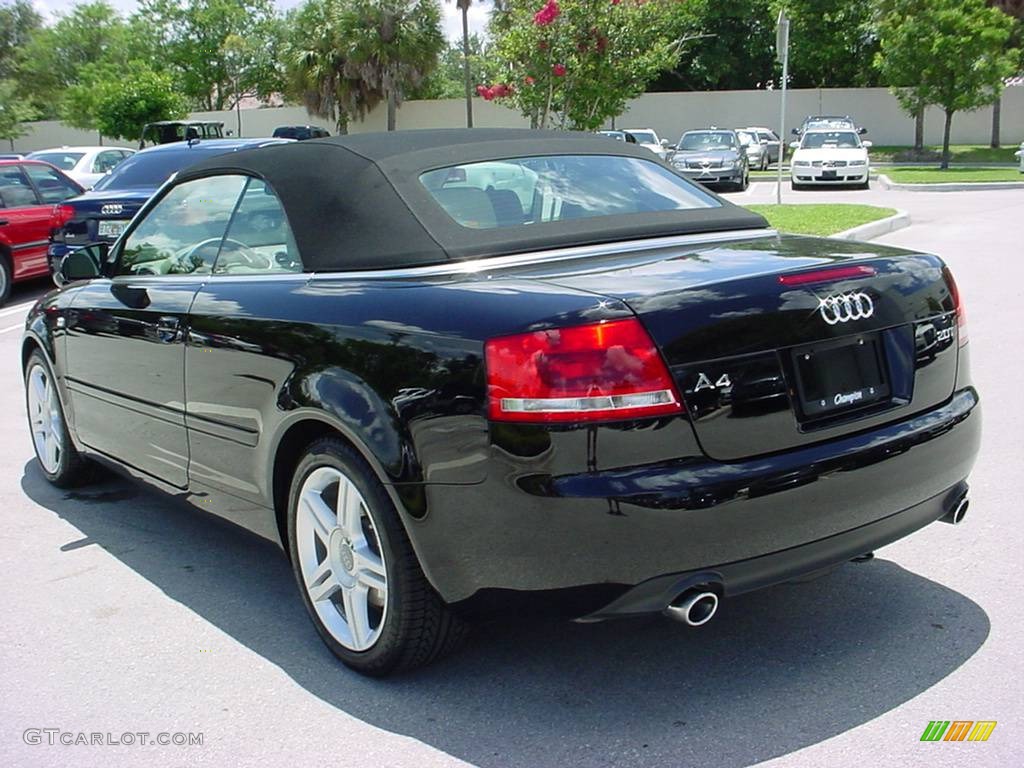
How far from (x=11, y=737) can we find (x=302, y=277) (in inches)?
65.0

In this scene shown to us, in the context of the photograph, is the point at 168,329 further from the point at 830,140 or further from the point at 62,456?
the point at 830,140

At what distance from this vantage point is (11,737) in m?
3.23

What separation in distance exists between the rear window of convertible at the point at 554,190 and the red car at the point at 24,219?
10.9m

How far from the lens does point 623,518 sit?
2.77 metres

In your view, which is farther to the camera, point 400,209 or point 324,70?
point 324,70

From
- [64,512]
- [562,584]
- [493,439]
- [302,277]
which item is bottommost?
[64,512]

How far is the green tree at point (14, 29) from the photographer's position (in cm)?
5881

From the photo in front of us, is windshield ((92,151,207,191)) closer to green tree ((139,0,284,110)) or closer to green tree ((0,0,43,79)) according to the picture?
green tree ((139,0,284,110))

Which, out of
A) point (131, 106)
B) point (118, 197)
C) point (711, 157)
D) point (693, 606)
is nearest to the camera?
point (693, 606)

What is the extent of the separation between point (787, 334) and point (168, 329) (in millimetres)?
2361

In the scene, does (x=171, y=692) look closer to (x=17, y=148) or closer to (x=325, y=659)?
(x=325, y=659)

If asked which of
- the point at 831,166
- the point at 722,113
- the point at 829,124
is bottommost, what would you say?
the point at 831,166

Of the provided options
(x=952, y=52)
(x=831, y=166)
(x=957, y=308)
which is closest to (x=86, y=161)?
(x=831, y=166)

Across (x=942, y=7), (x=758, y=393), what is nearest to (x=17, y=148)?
(x=942, y=7)
